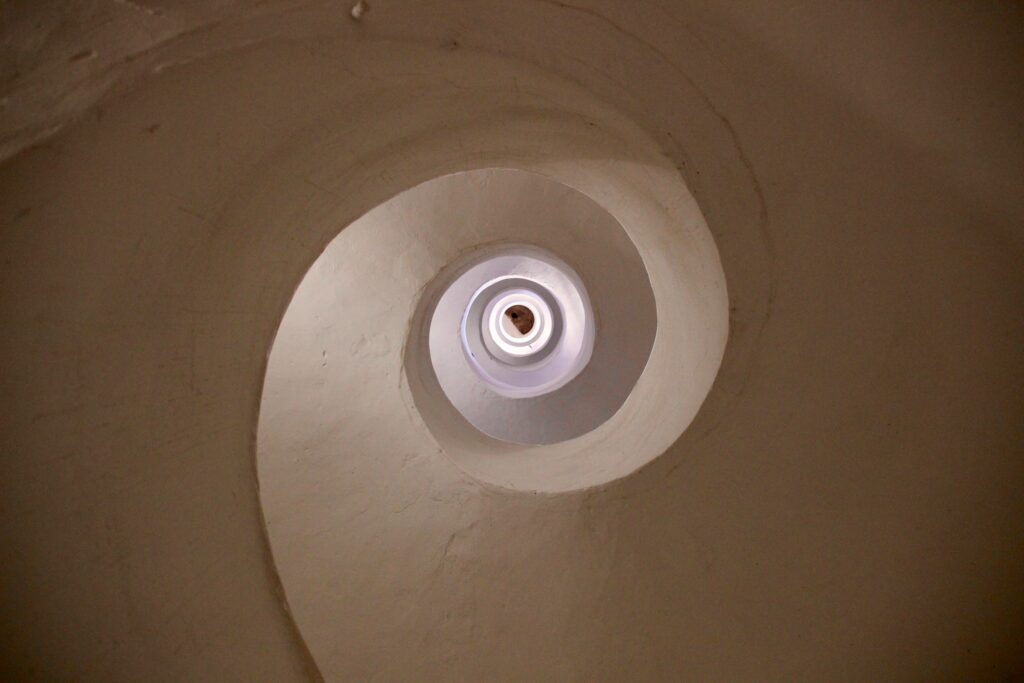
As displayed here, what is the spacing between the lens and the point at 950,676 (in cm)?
215

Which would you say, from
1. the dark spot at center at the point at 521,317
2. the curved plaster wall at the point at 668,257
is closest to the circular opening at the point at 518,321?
the dark spot at center at the point at 521,317

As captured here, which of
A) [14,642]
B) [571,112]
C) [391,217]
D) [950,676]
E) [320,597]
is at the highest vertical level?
[391,217]

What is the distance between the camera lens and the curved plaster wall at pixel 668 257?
5.20 feet

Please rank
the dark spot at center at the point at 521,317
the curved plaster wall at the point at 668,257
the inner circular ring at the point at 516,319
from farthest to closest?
1. the dark spot at center at the point at 521,317
2. the inner circular ring at the point at 516,319
3. the curved plaster wall at the point at 668,257

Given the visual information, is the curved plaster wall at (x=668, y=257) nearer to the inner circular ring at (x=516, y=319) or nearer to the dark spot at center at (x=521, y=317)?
the inner circular ring at (x=516, y=319)

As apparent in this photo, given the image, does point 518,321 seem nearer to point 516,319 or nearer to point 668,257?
point 516,319

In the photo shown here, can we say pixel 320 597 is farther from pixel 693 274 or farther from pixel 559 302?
pixel 559 302

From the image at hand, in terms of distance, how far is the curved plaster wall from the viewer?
1.58m

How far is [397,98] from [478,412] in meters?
4.55

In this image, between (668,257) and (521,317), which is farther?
(521,317)

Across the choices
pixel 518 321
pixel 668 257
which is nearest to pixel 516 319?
pixel 518 321

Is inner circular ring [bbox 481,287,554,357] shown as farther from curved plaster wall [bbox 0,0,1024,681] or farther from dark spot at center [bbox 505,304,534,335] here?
curved plaster wall [bbox 0,0,1024,681]

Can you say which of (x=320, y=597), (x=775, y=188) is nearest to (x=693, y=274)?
(x=775, y=188)

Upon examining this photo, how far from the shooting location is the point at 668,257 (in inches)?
101
